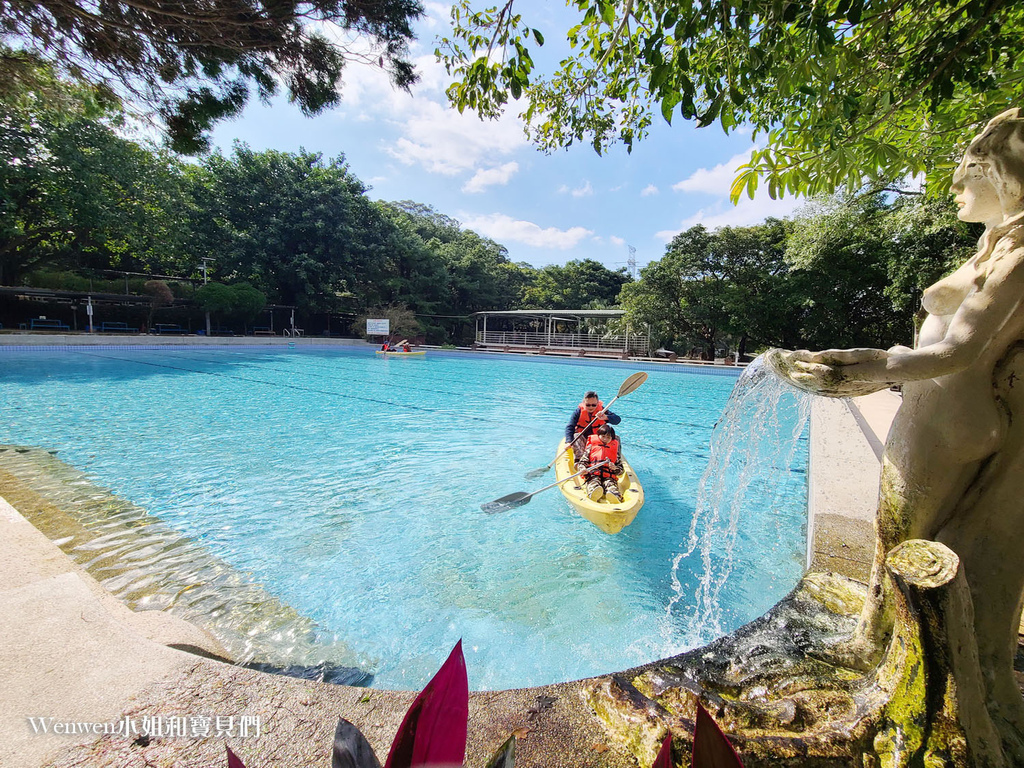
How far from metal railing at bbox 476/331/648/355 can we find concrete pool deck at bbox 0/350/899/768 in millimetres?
25044

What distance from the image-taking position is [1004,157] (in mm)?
1242

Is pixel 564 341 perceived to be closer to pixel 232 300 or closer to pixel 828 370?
pixel 232 300

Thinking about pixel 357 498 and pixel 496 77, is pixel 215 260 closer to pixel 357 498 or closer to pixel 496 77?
pixel 357 498

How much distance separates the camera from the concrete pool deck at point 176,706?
1270mm

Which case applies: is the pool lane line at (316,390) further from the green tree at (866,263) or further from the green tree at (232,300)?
the green tree at (866,263)

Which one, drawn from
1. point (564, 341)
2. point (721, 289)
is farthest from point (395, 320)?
point (721, 289)

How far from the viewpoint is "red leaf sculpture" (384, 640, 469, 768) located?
596 millimetres

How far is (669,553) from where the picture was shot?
172 inches

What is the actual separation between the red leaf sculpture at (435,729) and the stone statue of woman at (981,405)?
50.4 inches

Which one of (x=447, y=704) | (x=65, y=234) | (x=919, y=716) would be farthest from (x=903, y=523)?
(x=65, y=234)

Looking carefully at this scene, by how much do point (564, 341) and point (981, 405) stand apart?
29.9 meters

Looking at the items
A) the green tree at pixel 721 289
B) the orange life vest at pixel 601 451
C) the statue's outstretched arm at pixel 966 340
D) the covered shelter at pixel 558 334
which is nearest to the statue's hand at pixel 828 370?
the statue's outstretched arm at pixel 966 340

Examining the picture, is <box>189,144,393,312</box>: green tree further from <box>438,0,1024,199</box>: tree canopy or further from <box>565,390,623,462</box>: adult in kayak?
<box>438,0,1024,199</box>: tree canopy

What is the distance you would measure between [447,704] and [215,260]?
32.5m
